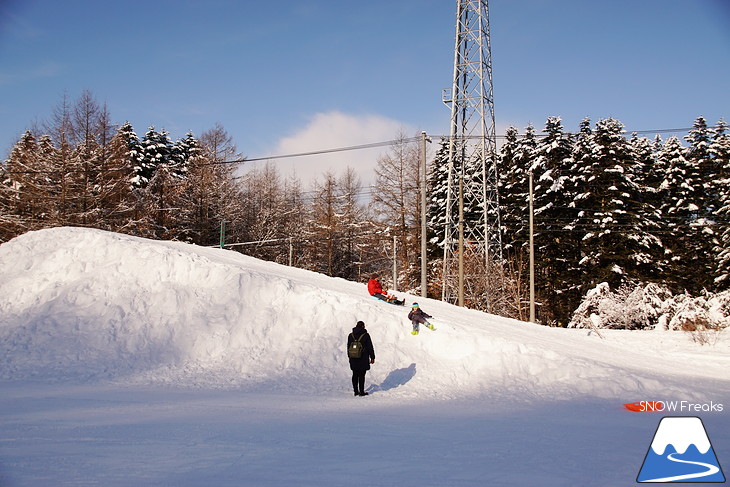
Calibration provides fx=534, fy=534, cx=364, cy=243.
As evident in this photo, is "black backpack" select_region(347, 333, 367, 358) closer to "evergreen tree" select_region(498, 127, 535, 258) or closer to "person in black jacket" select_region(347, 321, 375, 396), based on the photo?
"person in black jacket" select_region(347, 321, 375, 396)

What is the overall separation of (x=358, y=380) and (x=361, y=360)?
608 millimetres

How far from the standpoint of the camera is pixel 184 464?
247 inches

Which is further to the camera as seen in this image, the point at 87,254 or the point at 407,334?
the point at 87,254

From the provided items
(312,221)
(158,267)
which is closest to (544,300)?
(312,221)

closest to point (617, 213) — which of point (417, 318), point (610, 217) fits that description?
point (610, 217)

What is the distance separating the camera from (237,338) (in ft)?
48.9

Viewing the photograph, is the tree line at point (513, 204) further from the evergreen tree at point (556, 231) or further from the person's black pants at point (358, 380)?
the person's black pants at point (358, 380)

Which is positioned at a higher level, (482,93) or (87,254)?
(482,93)

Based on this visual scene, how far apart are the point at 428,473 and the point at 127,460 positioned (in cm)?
356

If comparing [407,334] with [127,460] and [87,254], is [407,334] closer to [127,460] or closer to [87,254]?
[127,460]

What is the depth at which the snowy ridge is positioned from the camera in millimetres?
13019

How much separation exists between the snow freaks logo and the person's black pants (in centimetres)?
630

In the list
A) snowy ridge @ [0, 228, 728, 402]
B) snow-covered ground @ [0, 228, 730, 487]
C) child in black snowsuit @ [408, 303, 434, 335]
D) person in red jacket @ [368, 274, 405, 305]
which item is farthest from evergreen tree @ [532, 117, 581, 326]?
child in black snowsuit @ [408, 303, 434, 335]

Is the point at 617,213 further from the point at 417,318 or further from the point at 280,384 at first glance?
the point at 280,384
